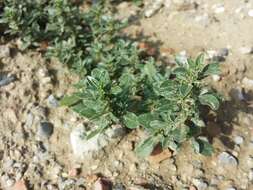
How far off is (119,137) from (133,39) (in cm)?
95

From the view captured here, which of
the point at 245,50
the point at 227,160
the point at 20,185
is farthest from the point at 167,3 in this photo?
the point at 20,185

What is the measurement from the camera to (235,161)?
10.7ft

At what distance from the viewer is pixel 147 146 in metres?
3.23

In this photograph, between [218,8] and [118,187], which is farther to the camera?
[218,8]

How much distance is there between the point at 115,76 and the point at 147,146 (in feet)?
2.19

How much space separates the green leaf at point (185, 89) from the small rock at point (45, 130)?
102 cm

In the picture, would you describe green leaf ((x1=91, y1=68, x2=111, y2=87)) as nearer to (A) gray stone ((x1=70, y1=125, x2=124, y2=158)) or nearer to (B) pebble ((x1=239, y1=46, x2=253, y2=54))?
(A) gray stone ((x1=70, y1=125, x2=124, y2=158))

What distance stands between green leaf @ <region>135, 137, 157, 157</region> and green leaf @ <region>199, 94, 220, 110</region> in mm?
399

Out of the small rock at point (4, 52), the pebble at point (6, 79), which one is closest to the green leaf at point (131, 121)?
the pebble at point (6, 79)

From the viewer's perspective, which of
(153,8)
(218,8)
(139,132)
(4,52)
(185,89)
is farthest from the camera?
(153,8)

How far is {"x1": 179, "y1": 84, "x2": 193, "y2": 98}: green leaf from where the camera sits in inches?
117

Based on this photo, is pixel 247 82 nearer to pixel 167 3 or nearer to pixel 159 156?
pixel 159 156

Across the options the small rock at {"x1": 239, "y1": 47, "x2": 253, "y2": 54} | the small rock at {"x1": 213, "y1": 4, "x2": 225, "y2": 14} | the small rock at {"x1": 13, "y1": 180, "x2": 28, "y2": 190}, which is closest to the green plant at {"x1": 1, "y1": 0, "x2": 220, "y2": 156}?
the small rock at {"x1": 239, "y1": 47, "x2": 253, "y2": 54}

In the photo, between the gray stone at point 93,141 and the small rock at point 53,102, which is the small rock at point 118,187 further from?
the small rock at point 53,102
